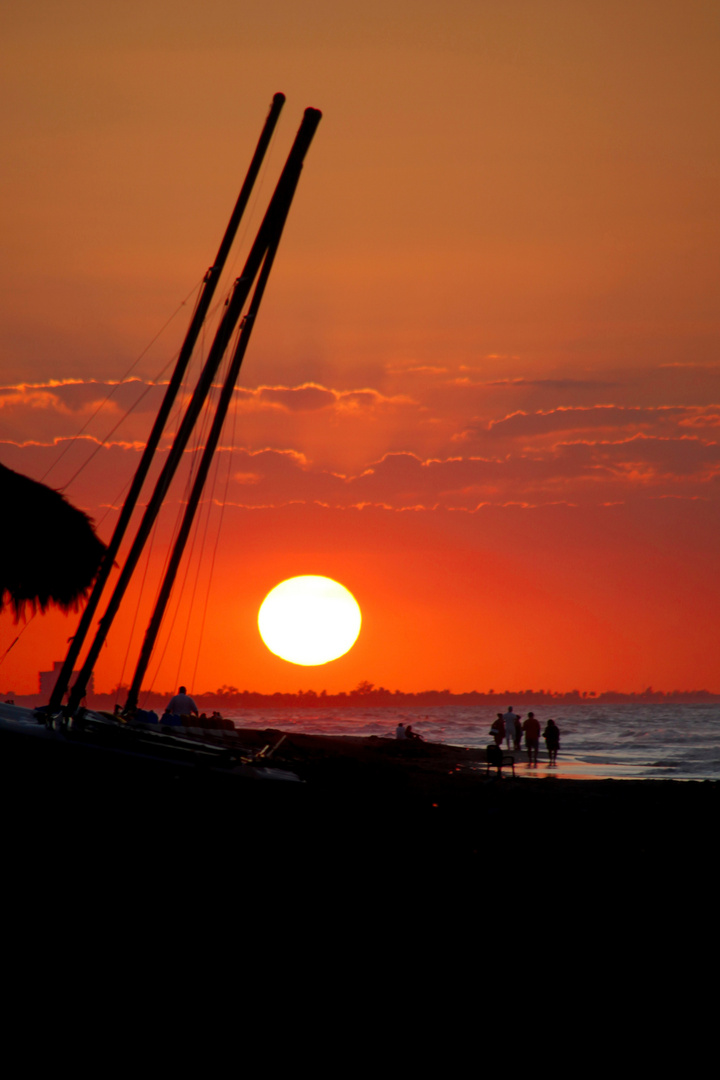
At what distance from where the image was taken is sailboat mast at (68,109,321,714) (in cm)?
1817

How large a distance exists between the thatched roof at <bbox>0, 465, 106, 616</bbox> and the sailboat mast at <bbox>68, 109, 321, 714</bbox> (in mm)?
8925

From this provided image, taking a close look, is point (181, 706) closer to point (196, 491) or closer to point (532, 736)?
point (196, 491)

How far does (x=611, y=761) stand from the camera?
4172cm

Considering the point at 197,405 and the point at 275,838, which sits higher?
the point at 197,405

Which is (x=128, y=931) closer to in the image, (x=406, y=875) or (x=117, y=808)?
(x=117, y=808)

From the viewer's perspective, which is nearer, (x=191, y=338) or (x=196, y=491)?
(x=191, y=338)

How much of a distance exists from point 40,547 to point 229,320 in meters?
10.7

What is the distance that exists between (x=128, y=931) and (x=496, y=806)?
1205 cm

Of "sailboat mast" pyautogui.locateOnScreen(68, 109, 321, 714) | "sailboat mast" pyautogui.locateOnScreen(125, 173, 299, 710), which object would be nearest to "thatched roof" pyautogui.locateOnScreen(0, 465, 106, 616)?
"sailboat mast" pyautogui.locateOnScreen(68, 109, 321, 714)

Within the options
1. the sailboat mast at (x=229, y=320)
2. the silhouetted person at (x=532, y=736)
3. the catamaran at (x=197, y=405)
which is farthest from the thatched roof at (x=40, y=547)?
the silhouetted person at (x=532, y=736)

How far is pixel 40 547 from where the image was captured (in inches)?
361

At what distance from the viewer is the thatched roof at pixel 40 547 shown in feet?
29.8

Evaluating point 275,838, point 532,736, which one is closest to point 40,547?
point 275,838

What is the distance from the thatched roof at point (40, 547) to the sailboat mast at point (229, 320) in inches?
351
